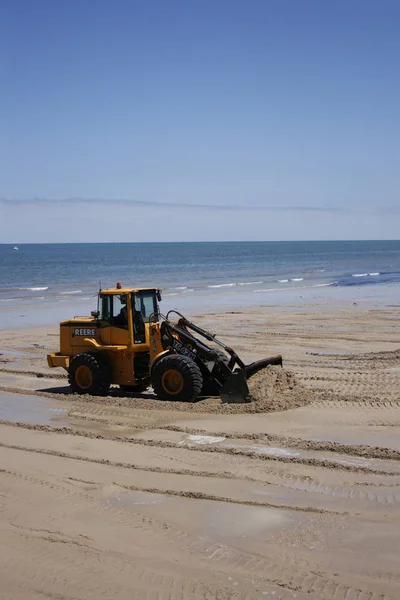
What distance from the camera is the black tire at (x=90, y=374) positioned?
522 inches

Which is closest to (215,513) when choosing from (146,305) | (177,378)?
(177,378)

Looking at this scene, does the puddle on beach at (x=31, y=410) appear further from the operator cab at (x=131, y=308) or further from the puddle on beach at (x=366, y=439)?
the puddle on beach at (x=366, y=439)

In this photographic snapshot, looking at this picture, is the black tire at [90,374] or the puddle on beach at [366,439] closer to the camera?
the puddle on beach at [366,439]

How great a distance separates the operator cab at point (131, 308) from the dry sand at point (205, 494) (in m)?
1.30

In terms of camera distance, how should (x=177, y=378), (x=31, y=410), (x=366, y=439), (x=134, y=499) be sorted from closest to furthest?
(x=134, y=499) → (x=366, y=439) → (x=177, y=378) → (x=31, y=410)

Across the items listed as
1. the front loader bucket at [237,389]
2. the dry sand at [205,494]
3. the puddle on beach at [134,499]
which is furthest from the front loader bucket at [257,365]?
the puddle on beach at [134,499]

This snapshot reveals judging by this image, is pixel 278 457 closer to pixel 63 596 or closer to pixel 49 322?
pixel 63 596

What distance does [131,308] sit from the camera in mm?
13070

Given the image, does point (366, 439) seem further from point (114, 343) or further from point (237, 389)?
point (114, 343)

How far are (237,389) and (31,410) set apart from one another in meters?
3.61

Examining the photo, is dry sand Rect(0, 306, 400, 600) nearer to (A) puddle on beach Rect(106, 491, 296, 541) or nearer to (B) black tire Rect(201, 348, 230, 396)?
(A) puddle on beach Rect(106, 491, 296, 541)

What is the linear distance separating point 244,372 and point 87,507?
16.9 feet

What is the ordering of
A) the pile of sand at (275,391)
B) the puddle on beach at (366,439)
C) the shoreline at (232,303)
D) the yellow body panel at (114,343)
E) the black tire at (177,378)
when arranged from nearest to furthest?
the puddle on beach at (366,439), the pile of sand at (275,391), the black tire at (177,378), the yellow body panel at (114,343), the shoreline at (232,303)

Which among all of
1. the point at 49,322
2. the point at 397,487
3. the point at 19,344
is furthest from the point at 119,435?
the point at 49,322
